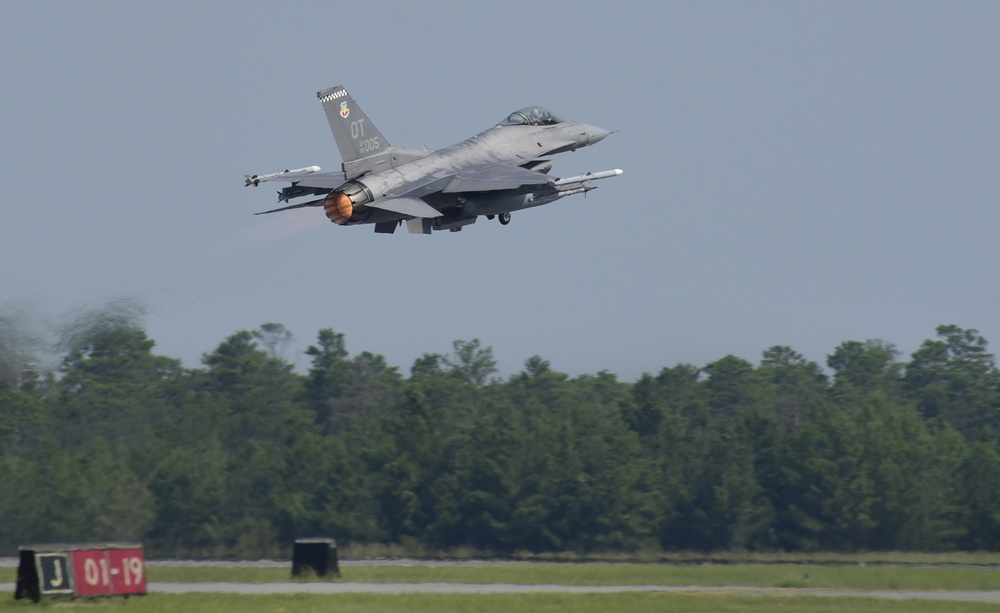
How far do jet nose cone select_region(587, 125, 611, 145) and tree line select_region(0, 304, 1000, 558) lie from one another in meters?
20.5

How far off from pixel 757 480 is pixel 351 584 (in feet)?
116

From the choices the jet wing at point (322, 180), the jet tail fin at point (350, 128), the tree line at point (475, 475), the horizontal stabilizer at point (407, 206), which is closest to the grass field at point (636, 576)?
the horizontal stabilizer at point (407, 206)

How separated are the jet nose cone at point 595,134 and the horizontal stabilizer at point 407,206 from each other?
9179mm

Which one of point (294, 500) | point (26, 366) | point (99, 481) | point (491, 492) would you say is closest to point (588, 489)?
Result: point (491, 492)

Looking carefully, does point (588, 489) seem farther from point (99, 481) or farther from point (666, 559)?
point (99, 481)

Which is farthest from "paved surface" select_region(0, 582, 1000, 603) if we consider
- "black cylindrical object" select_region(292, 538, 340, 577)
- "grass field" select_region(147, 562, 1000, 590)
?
"black cylindrical object" select_region(292, 538, 340, 577)

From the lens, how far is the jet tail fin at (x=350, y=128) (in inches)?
1435

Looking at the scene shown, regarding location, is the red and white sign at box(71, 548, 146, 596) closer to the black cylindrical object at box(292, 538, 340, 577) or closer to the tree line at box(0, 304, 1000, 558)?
the black cylindrical object at box(292, 538, 340, 577)

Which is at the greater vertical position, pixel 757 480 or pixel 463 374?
pixel 463 374

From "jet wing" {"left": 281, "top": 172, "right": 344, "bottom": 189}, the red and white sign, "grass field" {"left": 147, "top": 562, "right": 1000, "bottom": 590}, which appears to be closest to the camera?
the red and white sign

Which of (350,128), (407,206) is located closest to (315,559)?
(407,206)

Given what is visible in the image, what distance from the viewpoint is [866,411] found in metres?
69.3

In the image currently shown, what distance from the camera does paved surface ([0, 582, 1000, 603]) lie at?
33469 mm

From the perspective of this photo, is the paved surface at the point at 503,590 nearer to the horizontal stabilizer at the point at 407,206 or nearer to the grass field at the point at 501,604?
the grass field at the point at 501,604
